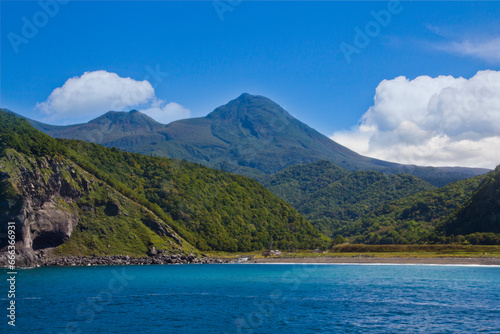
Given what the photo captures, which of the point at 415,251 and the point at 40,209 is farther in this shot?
the point at 415,251

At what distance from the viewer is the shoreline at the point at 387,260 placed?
121 meters

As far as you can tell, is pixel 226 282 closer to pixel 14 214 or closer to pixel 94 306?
pixel 94 306

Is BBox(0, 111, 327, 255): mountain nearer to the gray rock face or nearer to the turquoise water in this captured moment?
the gray rock face

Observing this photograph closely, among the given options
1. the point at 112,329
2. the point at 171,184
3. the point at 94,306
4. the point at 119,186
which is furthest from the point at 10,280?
the point at 171,184

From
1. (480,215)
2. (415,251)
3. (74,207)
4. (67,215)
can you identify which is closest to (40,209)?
(67,215)

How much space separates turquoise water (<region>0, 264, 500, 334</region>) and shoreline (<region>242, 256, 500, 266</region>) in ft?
146

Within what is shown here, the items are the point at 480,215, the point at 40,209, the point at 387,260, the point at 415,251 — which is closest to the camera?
the point at 40,209

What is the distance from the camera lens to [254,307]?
177ft

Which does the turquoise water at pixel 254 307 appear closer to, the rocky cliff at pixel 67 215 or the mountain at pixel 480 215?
the rocky cliff at pixel 67 215

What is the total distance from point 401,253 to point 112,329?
13197cm

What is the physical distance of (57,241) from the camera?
5059 inches

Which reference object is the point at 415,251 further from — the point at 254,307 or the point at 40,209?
the point at 40,209

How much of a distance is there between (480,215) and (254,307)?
142136 millimetres

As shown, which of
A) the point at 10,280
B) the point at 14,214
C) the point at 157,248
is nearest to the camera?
the point at 10,280
